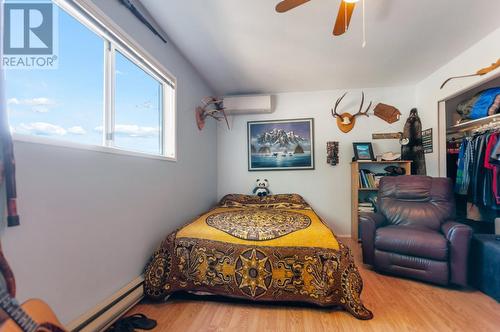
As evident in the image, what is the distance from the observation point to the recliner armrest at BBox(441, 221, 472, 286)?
6.12 ft

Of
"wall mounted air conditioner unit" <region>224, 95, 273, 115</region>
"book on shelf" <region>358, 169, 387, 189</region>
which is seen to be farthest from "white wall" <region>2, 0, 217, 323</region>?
"book on shelf" <region>358, 169, 387, 189</region>

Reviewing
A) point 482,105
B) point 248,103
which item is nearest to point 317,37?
point 248,103

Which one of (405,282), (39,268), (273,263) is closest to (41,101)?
(39,268)

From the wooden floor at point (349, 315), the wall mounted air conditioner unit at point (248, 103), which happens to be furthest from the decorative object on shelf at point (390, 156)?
the wall mounted air conditioner unit at point (248, 103)

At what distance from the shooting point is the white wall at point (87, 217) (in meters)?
1.02

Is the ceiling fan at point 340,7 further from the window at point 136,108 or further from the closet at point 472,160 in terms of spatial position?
the closet at point 472,160

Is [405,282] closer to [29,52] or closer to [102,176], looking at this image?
[102,176]

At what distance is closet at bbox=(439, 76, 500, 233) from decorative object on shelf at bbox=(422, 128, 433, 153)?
0.14 metres

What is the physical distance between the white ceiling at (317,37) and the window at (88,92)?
527 mm

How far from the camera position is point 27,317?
808mm

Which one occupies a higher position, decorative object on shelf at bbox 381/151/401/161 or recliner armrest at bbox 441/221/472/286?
decorative object on shelf at bbox 381/151/401/161

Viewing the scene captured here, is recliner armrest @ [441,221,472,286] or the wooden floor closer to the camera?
the wooden floor

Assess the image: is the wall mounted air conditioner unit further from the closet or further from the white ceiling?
the closet

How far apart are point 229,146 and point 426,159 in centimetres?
308
